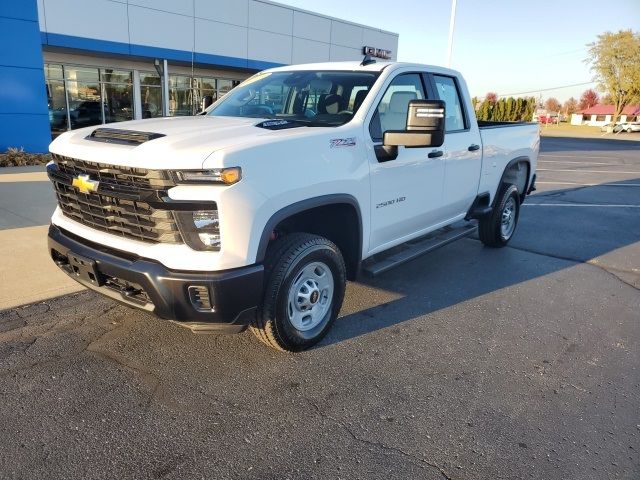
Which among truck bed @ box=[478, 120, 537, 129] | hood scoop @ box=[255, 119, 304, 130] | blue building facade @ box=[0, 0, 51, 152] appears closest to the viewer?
hood scoop @ box=[255, 119, 304, 130]

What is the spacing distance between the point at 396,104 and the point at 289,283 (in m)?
1.90

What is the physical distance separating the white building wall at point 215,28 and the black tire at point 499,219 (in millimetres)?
14705

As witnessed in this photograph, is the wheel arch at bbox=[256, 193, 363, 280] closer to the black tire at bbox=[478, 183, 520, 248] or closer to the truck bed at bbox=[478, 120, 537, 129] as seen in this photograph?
the black tire at bbox=[478, 183, 520, 248]

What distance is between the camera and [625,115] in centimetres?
8981

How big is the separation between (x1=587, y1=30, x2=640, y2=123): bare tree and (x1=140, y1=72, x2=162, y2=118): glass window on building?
191ft

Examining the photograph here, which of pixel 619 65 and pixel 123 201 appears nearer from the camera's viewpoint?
pixel 123 201

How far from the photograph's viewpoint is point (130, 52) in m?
17.1

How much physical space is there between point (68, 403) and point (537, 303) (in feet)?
13.3

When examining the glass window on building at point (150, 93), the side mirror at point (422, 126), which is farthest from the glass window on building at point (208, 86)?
the side mirror at point (422, 126)

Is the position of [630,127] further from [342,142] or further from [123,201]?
[123,201]

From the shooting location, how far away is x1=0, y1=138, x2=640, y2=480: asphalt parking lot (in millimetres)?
2557

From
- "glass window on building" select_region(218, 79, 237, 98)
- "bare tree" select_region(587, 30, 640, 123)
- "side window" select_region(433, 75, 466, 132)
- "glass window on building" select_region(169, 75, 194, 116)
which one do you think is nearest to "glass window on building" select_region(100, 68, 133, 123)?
"glass window on building" select_region(169, 75, 194, 116)

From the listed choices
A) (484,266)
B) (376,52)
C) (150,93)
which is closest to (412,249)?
(484,266)

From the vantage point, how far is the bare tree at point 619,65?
57.9 metres
